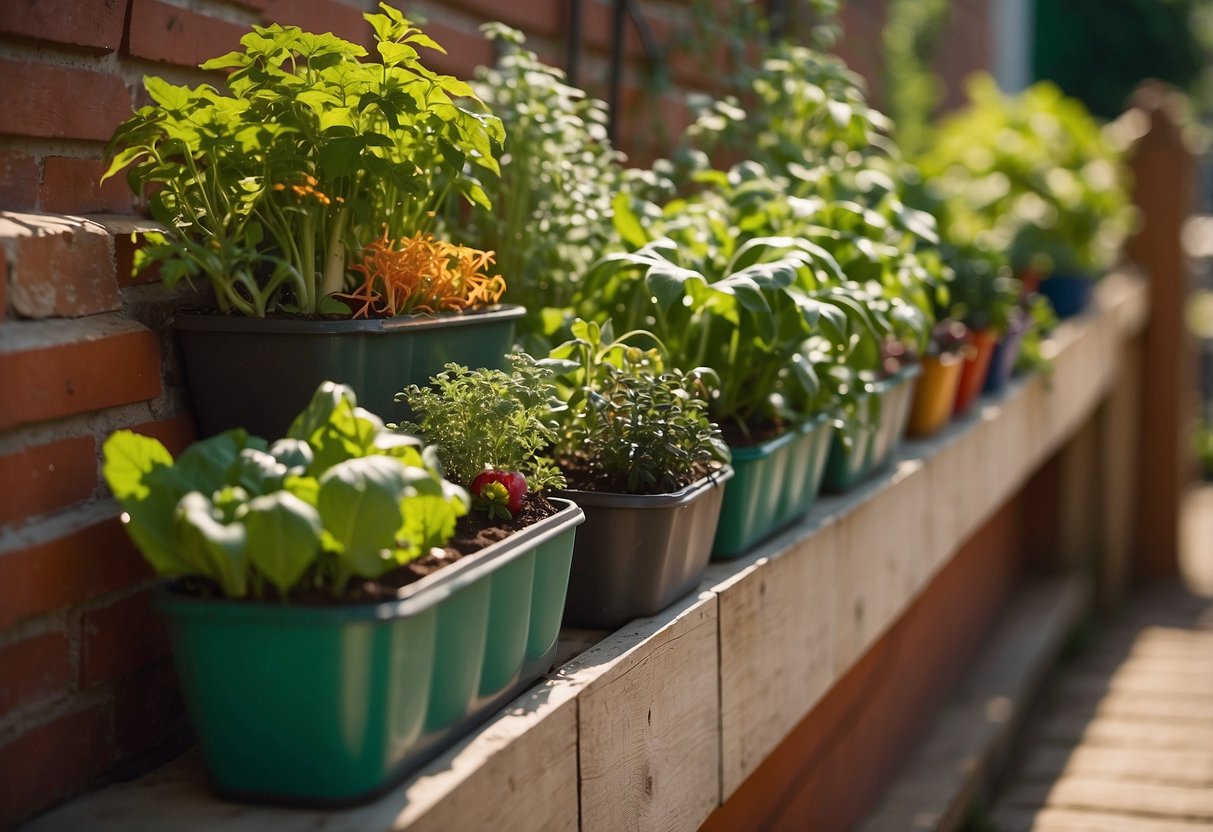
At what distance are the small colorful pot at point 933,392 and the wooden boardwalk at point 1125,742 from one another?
2.68 ft

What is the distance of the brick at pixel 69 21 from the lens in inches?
39.8

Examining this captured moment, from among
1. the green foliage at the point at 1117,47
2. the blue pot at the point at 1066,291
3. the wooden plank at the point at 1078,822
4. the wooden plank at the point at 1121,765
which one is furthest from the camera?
the green foliage at the point at 1117,47

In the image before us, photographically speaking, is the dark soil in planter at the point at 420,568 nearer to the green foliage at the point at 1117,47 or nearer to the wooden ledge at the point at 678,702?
the wooden ledge at the point at 678,702

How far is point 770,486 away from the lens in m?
1.58

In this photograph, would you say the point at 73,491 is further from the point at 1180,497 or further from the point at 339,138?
the point at 1180,497

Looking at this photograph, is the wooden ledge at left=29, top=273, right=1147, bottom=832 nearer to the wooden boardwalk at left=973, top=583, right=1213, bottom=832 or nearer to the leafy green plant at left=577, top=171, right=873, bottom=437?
the leafy green plant at left=577, top=171, right=873, bottom=437

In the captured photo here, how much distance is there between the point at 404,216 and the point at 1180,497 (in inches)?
176

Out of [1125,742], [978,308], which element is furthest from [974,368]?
[1125,742]

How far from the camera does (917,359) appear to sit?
7.29 feet

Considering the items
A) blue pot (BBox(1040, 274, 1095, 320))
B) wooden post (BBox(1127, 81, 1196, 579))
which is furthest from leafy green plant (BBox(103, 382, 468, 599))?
wooden post (BBox(1127, 81, 1196, 579))

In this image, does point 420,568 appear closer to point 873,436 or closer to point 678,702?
point 678,702

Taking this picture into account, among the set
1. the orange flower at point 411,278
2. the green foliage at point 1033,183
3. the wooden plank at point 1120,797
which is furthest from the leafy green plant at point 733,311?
the green foliage at point 1033,183

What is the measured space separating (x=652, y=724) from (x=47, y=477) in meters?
0.54

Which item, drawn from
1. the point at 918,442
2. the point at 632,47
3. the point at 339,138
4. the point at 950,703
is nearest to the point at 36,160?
the point at 339,138
